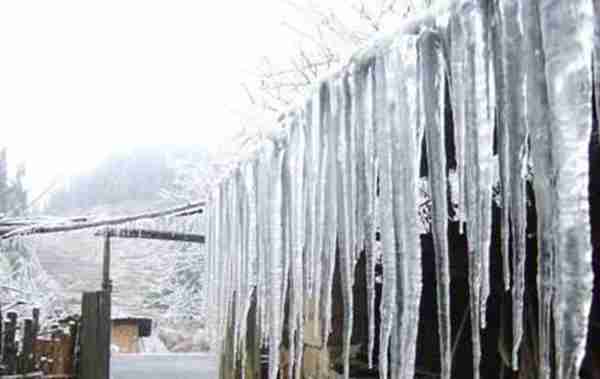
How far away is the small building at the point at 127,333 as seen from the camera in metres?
22.3

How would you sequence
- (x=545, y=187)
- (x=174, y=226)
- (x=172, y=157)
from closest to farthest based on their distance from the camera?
(x=545, y=187), (x=174, y=226), (x=172, y=157)

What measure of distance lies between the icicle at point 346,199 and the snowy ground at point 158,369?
9417 millimetres

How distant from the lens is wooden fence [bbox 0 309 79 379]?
755 cm

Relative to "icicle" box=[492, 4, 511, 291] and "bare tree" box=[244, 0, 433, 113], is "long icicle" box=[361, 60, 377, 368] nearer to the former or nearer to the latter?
"icicle" box=[492, 4, 511, 291]

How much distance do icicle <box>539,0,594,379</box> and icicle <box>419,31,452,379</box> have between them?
0.54 m

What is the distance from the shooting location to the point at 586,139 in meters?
1.36

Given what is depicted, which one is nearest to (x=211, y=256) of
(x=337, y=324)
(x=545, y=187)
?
(x=337, y=324)

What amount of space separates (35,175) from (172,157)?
965 cm

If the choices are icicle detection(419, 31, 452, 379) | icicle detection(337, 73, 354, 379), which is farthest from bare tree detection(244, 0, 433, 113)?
icicle detection(419, 31, 452, 379)

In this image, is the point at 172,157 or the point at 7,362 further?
the point at 172,157

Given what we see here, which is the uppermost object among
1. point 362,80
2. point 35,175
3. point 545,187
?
point 35,175

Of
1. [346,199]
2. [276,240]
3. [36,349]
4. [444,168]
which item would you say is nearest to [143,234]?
[36,349]

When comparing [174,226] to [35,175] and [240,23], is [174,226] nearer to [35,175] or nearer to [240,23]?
[240,23]

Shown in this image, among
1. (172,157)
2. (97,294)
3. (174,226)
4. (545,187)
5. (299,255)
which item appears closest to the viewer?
(545,187)
